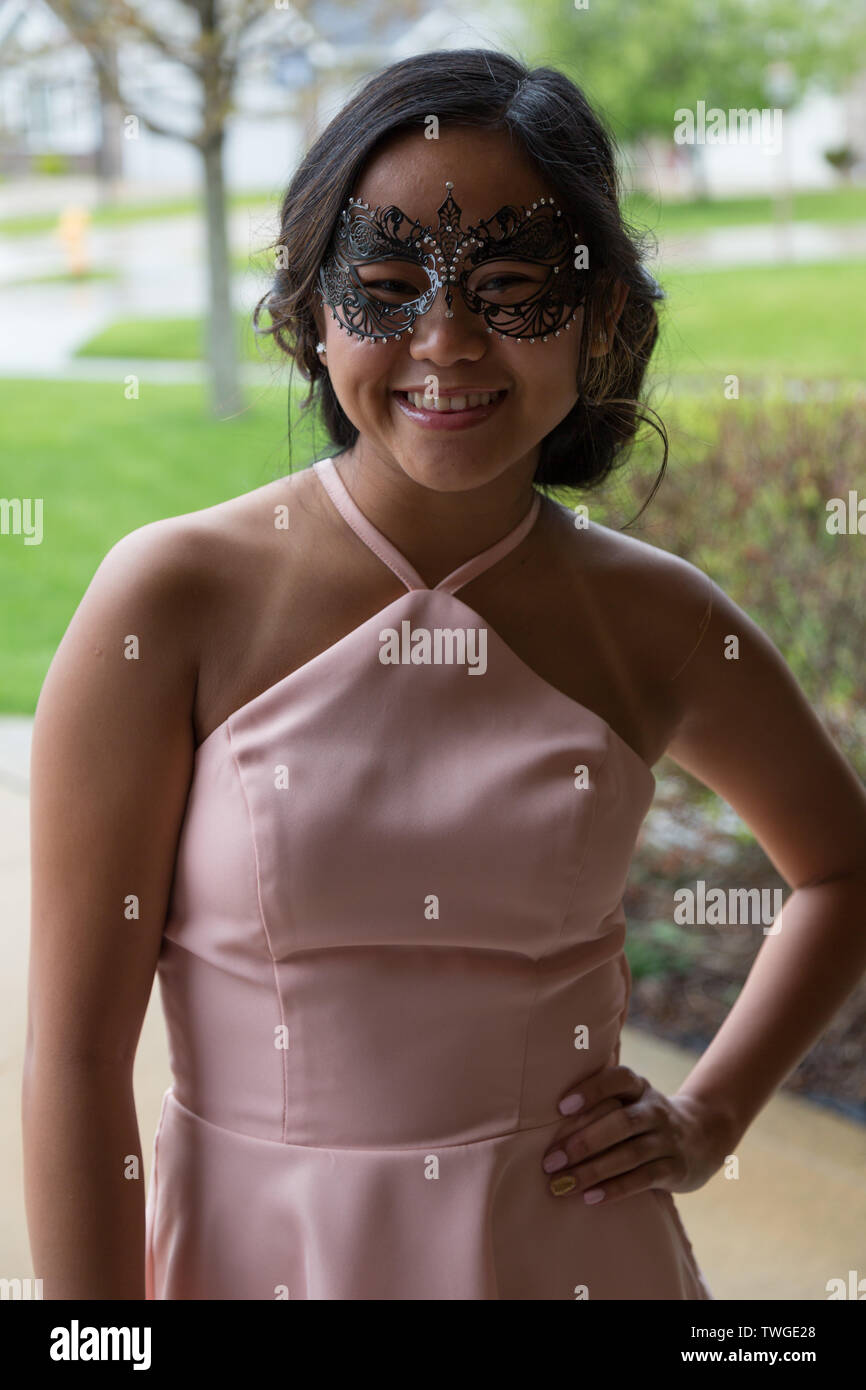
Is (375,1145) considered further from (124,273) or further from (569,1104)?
(124,273)

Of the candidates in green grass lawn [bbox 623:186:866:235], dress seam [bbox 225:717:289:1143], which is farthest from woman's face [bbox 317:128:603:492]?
green grass lawn [bbox 623:186:866:235]

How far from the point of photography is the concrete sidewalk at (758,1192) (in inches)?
102

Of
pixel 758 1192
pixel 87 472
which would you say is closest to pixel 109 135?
pixel 87 472

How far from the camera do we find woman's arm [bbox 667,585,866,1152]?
1375mm

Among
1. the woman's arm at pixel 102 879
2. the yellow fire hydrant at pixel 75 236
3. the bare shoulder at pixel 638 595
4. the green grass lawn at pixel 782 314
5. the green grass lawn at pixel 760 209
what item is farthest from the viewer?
the green grass lawn at pixel 760 209

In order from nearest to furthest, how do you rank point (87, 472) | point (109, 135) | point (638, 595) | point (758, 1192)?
1. point (638, 595)
2. point (758, 1192)
3. point (87, 472)
4. point (109, 135)

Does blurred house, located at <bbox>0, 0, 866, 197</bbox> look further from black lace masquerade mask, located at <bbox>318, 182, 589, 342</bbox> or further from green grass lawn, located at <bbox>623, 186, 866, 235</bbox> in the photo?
black lace masquerade mask, located at <bbox>318, 182, 589, 342</bbox>

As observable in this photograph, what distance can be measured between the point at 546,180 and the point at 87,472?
754 centimetres

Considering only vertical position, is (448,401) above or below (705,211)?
below

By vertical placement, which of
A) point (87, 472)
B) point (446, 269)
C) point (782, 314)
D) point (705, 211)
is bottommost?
point (446, 269)

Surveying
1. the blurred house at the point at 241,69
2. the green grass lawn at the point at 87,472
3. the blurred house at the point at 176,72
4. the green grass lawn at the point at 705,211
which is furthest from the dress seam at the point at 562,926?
the green grass lawn at the point at 705,211

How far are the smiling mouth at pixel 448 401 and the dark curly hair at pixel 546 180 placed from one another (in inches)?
5.2

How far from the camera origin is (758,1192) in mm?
2799

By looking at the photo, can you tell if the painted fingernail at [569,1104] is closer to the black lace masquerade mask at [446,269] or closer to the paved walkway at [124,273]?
the black lace masquerade mask at [446,269]
